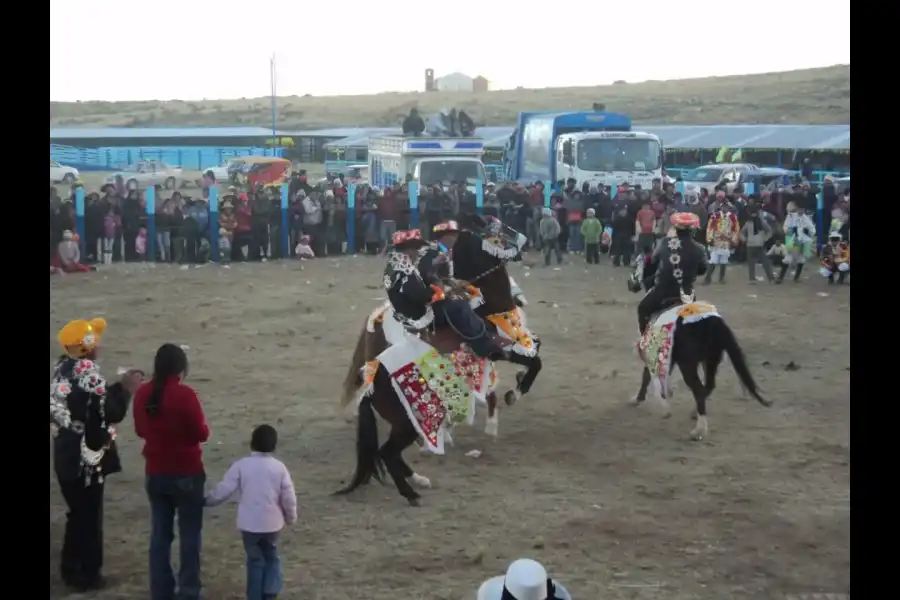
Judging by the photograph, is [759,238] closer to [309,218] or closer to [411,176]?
[309,218]

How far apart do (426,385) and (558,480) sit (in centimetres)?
127

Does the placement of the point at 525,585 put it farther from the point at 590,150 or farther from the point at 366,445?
the point at 590,150

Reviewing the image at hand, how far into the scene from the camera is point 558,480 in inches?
301

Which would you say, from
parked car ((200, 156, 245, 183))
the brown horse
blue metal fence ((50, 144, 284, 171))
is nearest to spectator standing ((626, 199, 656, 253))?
the brown horse

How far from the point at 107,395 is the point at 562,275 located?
1354 cm

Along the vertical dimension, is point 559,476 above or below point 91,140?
below

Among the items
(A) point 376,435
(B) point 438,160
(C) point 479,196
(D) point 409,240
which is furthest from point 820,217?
(A) point 376,435

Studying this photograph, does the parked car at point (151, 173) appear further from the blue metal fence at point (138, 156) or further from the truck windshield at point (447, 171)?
the truck windshield at point (447, 171)

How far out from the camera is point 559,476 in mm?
7723

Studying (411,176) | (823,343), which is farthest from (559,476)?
(411,176)

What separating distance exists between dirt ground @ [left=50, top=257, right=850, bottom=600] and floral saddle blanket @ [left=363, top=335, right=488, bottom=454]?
52 cm

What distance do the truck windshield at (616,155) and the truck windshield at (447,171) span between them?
2415 mm

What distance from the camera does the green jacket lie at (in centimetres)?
2011
